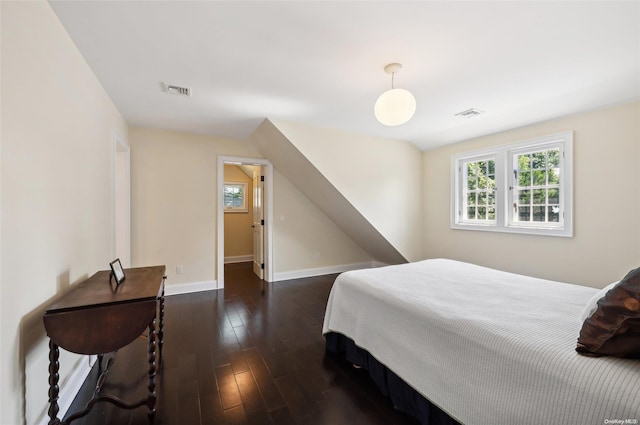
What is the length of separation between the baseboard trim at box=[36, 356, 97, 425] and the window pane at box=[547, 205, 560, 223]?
4746 mm

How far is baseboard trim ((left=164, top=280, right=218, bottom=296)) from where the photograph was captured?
12.1 feet

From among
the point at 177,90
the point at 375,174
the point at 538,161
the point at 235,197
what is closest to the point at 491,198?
the point at 538,161

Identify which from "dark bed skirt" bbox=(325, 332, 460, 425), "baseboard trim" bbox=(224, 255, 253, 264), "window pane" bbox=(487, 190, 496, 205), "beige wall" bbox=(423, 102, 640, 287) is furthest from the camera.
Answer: "baseboard trim" bbox=(224, 255, 253, 264)

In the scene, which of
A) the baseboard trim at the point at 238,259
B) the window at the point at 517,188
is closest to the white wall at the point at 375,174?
the window at the point at 517,188

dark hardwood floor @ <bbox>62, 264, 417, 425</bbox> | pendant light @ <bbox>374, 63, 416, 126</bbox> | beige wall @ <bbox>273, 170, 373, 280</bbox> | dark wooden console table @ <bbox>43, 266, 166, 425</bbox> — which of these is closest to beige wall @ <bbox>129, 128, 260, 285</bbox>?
dark hardwood floor @ <bbox>62, 264, 417, 425</bbox>

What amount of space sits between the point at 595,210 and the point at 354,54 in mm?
3019

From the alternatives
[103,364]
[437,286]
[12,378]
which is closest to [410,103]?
[437,286]

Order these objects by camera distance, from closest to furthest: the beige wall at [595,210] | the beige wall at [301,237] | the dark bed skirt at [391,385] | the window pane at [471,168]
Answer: the dark bed skirt at [391,385], the beige wall at [595,210], the window pane at [471,168], the beige wall at [301,237]

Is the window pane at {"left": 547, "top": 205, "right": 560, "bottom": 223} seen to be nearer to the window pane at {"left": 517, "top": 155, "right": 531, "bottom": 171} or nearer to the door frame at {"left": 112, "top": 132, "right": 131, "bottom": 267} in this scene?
the window pane at {"left": 517, "top": 155, "right": 531, "bottom": 171}

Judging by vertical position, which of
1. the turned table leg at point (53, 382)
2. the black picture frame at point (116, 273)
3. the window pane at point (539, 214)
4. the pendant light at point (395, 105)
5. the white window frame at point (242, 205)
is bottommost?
the turned table leg at point (53, 382)

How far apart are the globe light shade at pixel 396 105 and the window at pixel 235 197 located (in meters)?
4.88

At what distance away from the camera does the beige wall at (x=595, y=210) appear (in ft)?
8.21

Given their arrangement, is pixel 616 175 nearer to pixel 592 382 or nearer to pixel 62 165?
pixel 592 382

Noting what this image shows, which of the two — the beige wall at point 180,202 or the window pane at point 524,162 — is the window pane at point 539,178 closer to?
the window pane at point 524,162
